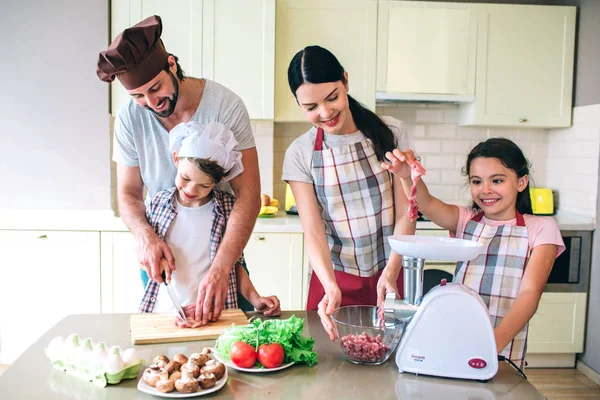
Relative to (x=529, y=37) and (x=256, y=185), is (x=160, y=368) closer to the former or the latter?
(x=256, y=185)

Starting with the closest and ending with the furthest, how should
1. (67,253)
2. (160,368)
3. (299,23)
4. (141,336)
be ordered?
(160,368) < (141,336) < (67,253) < (299,23)

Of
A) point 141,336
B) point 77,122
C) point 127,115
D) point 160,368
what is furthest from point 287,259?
point 160,368

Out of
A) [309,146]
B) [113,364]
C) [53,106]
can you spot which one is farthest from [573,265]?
[53,106]

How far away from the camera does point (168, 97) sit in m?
1.85

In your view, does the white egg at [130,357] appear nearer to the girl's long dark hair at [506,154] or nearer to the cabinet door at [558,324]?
the girl's long dark hair at [506,154]

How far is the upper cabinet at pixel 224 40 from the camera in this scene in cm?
377

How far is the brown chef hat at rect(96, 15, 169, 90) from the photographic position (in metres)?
1.71

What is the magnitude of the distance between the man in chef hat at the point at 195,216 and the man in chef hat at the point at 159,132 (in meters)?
0.05

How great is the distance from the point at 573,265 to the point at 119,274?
2763 millimetres

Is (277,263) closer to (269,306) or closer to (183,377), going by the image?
(269,306)

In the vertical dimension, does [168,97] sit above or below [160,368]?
above

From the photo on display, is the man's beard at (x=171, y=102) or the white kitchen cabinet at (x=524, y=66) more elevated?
the white kitchen cabinet at (x=524, y=66)

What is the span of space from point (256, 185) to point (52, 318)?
222 cm

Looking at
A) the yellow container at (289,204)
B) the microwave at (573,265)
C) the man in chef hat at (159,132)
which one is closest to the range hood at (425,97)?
the yellow container at (289,204)
